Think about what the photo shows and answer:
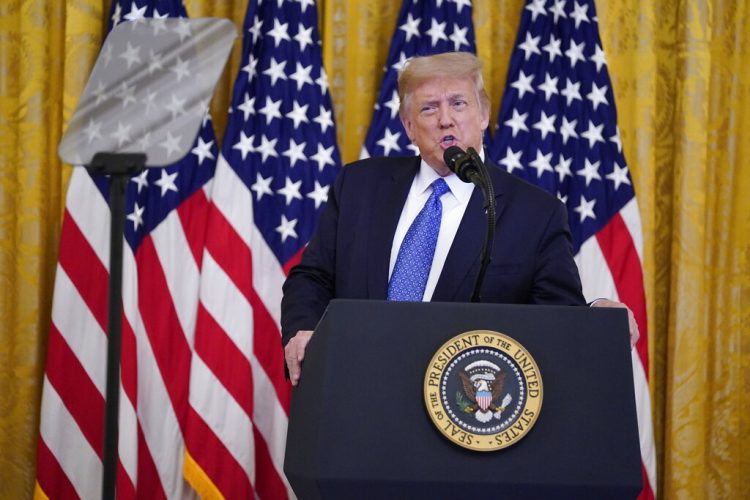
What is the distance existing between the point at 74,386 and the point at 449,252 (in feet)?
6.58

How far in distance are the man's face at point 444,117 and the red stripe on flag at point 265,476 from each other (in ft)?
5.67

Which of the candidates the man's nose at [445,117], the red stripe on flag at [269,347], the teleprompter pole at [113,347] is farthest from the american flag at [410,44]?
the teleprompter pole at [113,347]

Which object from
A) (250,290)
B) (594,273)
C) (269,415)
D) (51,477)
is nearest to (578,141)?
(594,273)

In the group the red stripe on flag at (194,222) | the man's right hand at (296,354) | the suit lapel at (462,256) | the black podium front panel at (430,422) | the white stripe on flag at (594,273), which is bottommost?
the black podium front panel at (430,422)

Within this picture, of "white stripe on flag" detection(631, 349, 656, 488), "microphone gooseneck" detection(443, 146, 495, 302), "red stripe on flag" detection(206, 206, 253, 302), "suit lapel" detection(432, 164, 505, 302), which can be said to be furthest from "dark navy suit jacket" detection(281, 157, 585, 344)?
"white stripe on flag" detection(631, 349, 656, 488)

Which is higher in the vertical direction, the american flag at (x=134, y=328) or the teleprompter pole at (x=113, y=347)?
the american flag at (x=134, y=328)

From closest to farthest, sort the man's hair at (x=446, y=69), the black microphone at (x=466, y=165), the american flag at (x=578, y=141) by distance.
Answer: the black microphone at (x=466, y=165)
the man's hair at (x=446, y=69)
the american flag at (x=578, y=141)

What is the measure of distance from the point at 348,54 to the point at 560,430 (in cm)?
284

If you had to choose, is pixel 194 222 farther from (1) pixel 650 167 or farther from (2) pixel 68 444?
(1) pixel 650 167

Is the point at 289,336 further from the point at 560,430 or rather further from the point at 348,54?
the point at 348,54

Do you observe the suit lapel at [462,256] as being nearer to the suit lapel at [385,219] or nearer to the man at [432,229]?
the man at [432,229]

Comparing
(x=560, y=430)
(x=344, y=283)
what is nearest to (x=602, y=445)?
(x=560, y=430)

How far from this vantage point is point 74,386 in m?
→ 3.86

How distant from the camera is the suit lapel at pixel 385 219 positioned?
2621mm
